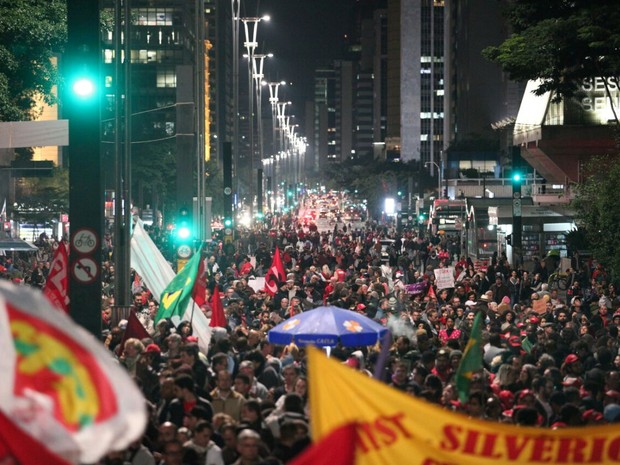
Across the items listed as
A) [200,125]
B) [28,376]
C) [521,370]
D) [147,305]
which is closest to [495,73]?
[200,125]

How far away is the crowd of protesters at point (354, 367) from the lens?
393 inches

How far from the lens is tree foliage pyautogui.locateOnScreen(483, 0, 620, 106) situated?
31.8 metres

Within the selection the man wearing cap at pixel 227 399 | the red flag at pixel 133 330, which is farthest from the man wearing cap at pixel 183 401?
the red flag at pixel 133 330

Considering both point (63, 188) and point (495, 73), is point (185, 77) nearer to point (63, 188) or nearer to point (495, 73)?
point (63, 188)

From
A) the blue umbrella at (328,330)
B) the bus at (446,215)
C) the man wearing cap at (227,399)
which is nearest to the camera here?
the man wearing cap at (227,399)

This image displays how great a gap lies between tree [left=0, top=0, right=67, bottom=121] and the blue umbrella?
29933 millimetres

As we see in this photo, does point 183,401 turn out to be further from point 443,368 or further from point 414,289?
point 414,289

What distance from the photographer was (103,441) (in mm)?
5281

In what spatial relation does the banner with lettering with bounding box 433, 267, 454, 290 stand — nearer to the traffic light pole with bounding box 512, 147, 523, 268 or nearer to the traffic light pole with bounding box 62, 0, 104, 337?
the traffic light pole with bounding box 512, 147, 523, 268

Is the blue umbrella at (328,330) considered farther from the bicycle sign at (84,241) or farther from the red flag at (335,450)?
the red flag at (335,450)

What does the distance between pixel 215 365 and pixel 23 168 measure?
1956 inches

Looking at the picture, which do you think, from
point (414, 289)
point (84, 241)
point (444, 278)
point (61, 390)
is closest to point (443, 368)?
point (84, 241)

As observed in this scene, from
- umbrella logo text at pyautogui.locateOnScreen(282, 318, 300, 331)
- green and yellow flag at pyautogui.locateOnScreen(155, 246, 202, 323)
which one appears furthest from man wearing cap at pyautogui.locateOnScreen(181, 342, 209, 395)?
green and yellow flag at pyautogui.locateOnScreen(155, 246, 202, 323)

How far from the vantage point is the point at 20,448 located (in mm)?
5242
